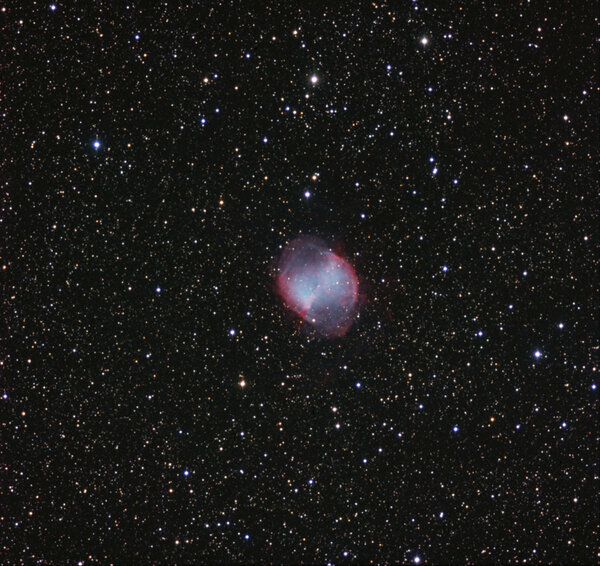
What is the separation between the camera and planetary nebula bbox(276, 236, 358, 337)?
12.8 inches

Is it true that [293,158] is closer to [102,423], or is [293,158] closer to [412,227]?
[412,227]

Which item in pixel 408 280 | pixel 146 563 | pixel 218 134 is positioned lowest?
pixel 146 563

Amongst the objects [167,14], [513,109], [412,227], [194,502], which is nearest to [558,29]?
[513,109]

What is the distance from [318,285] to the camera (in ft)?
1.08

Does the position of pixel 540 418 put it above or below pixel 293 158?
below

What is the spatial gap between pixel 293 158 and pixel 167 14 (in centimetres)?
13

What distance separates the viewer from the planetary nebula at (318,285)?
32 cm

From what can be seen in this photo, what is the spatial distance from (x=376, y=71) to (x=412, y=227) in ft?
0.38

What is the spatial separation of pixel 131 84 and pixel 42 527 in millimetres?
328

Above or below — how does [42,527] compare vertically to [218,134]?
below

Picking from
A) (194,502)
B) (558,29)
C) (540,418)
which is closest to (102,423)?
(194,502)

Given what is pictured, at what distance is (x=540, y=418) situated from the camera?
344mm

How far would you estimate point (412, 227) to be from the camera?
13.0 inches

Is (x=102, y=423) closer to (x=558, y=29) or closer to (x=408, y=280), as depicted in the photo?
(x=408, y=280)
